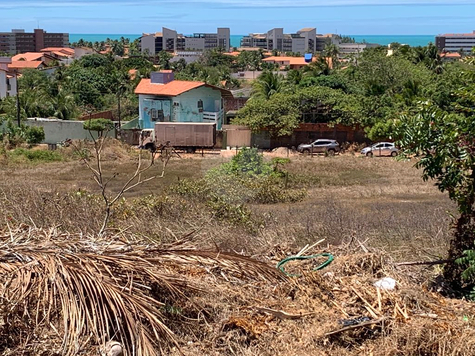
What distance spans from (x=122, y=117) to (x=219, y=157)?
18.6 meters

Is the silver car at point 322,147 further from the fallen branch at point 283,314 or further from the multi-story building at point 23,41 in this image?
the multi-story building at point 23,41

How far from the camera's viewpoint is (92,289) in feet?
19.4

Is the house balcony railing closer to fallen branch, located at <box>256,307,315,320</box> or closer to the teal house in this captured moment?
the teal house

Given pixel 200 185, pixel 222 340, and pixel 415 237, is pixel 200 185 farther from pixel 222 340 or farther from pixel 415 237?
pixel 222 340

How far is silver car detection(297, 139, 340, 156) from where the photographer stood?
1420 inches

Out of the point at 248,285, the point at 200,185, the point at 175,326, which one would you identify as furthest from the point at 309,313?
the point at 200,185

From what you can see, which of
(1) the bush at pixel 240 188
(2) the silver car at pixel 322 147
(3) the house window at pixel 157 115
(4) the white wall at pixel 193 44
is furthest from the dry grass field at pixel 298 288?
(4) the white wall at pixel 193 44

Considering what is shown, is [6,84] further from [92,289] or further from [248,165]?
[92,289]

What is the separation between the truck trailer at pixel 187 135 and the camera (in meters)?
35.8

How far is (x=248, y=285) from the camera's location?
6848mm

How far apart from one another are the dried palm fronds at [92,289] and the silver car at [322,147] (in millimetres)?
29740

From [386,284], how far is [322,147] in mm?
29522

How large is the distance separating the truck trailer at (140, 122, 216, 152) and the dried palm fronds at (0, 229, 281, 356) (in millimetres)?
29052

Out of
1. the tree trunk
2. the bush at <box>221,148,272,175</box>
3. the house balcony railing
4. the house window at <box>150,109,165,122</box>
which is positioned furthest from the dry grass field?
the house window at <box>150,109,165,122</box>
